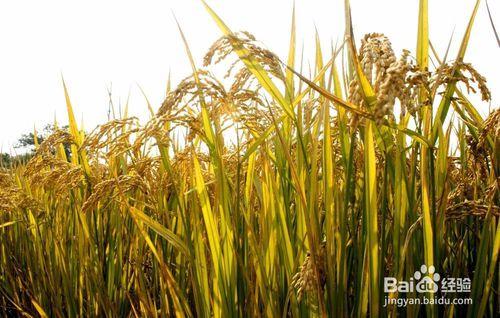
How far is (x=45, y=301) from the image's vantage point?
109 inches

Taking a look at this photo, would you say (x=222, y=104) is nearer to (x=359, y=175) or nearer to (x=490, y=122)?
(x=359, y=175)

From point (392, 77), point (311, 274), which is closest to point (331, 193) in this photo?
point (311, 274)

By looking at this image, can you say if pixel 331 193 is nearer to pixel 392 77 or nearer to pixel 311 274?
pixel 311 274

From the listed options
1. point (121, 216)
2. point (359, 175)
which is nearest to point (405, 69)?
point (359, 175)

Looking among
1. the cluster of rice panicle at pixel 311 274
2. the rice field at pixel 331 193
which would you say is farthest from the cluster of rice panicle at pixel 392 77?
the cluster of rice panicle at pixel 311 274

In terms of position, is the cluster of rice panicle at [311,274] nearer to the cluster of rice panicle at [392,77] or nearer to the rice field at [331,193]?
the rice field at [331,193]

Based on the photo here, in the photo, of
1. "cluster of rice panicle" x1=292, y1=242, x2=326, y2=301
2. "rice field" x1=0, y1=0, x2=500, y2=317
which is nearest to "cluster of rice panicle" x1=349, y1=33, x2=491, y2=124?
"rice field" x1=0, y1=0, x2=500, y2=317

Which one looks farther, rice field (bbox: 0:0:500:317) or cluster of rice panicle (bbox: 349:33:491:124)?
rice field (bbox: 0:0:500:317)

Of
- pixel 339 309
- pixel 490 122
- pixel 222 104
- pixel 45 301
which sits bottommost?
pixel 45 301

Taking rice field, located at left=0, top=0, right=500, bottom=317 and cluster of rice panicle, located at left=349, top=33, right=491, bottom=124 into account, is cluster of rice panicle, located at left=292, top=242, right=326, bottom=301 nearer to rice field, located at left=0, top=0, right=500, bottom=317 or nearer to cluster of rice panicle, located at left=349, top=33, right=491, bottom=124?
rice field, located at left=0, top=0, right=500, bottom=317

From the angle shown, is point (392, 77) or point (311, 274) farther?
point (311, 274)

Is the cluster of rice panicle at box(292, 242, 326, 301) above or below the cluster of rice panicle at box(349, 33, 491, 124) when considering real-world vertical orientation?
below

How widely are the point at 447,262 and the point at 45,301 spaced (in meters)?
2.16

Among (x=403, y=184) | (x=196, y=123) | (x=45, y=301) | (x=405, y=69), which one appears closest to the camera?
(x=405, y=69)
